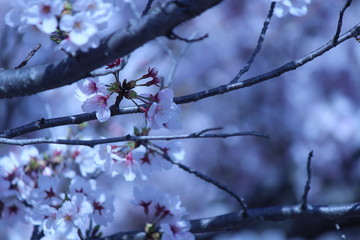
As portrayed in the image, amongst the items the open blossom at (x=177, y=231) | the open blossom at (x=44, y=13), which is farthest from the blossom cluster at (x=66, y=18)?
the open blossom at (x=177, y=231)

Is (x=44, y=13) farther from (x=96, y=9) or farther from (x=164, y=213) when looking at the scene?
(x=164, y=213)

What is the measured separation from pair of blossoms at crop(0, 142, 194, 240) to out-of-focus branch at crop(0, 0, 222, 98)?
69 centimetres

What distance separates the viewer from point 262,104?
6230 millimetres

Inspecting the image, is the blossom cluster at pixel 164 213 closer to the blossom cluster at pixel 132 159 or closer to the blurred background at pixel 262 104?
the blossom cluster at pixel 132 159

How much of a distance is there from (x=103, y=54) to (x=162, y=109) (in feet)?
1.30

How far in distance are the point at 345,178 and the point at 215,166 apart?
73.4 inches

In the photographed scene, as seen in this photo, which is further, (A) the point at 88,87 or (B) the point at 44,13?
(A) the point at 88,87

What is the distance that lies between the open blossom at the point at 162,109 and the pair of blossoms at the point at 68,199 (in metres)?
0.45

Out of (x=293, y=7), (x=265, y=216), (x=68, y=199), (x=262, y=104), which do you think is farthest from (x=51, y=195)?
(x=262, y=104)

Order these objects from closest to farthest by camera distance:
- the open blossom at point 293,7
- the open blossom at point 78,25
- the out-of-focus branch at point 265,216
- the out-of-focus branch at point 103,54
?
the out-of-focus branch at point 103,54
the open blossom at point 78,25
the open blossom at point 293,7
the out-of-focus branch at point 265,216

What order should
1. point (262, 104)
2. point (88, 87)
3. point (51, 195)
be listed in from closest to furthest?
point (88, 87) < point (51, 195) < point (262, 104)

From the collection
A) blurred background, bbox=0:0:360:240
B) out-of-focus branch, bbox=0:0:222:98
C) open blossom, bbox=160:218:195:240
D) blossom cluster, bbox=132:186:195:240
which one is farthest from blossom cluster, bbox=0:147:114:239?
blurred background, bbox=0:0:360:240

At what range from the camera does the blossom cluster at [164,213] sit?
2.00 metres

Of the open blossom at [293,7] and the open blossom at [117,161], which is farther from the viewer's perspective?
the open blossom at [117,161]
